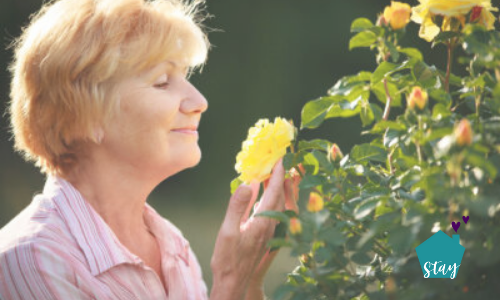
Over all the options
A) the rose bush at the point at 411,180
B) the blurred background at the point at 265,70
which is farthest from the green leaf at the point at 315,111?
the blurred background at the point at 265,70

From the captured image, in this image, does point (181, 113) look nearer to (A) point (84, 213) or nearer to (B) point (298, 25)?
(A) point (84, 213)

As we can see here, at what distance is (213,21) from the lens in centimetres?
586

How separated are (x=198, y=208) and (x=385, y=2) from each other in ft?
8.76

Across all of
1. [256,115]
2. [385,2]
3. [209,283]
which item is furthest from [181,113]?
[385,2]

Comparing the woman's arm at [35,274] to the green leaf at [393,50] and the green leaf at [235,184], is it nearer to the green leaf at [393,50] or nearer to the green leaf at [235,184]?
the green leaf at [235,184]

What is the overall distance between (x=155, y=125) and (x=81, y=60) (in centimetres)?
22

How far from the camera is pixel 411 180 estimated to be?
799 millimetres

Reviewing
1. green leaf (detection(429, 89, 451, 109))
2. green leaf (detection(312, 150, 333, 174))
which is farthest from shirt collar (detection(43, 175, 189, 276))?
green leaf (detection(429, 89, 451, 109))

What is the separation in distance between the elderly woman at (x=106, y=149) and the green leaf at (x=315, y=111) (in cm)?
16

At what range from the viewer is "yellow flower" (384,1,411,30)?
0.93 m

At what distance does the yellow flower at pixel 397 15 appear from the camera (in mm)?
929

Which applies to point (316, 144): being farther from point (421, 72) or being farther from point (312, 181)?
point (421, 72)

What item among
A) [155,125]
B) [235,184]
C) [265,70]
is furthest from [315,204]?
[265,70]

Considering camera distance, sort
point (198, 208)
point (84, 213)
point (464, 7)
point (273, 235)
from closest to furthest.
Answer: point (464, 7), point (273, 235), point (84, 213), point (198, 208)
